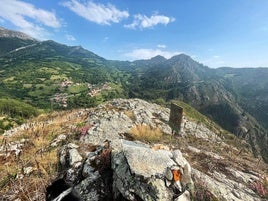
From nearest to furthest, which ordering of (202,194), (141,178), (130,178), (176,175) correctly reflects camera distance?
(141,178)
(130,178)
(176,175)
(202,194)

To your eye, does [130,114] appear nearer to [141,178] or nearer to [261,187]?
[261,187]

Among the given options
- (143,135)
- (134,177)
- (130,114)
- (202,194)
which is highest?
(134,177)

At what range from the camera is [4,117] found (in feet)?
192

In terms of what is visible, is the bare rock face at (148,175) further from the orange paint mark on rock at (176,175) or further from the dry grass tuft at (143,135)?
the dry grass tuft at (143,135)

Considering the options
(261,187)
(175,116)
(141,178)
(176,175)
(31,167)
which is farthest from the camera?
(175,116)

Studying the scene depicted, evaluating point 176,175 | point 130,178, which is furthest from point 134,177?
point 176,175

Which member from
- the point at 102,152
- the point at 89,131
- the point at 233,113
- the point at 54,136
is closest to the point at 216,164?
the point at 102,152

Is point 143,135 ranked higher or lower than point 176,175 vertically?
lower

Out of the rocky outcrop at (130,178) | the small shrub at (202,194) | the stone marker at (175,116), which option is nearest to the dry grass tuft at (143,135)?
the stone marker at (175,116)

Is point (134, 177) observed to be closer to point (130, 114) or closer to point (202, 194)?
point (202, 194)

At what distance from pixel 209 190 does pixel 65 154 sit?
651cm

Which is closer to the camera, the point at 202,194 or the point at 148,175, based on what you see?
the point at 148,175

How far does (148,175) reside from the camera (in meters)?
5.67

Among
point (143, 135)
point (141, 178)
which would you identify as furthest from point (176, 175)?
point (143, 135)
